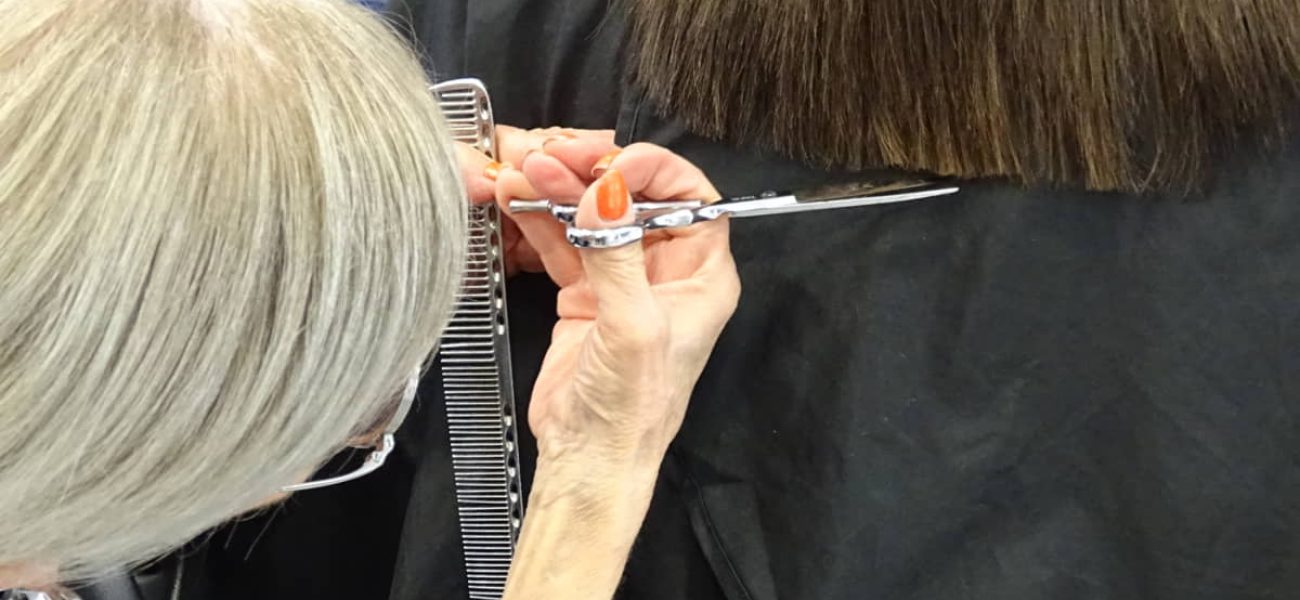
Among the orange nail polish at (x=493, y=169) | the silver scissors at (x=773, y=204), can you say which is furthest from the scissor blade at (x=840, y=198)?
the orange nail polish at (x=493, y=169)

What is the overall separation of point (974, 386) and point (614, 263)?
0.24 meters

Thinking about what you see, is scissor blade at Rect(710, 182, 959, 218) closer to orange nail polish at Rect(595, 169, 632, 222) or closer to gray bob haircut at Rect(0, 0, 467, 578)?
orange nail polish at Rect(595, 169, 632, 222)

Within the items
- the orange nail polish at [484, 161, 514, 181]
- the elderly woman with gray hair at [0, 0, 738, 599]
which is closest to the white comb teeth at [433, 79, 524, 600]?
the orange nail polish at [484, 161, 514, 181]

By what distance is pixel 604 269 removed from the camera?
0.63 meters

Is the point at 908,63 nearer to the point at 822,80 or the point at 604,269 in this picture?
the point at 822,80

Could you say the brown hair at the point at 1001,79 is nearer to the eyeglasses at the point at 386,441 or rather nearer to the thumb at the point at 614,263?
the thumb at the point at 614,263

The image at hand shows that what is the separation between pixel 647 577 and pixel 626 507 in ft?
0.28

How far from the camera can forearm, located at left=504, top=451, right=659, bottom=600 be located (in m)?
0.72

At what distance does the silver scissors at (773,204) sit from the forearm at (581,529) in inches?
6.8

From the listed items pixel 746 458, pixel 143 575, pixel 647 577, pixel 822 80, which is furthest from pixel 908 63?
pixel 143 575

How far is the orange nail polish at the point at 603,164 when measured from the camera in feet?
2.10

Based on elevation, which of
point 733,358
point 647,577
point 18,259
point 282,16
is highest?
point 282,16

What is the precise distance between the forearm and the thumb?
0.39ft

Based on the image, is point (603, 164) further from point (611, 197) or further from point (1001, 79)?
point (1001, 79)
